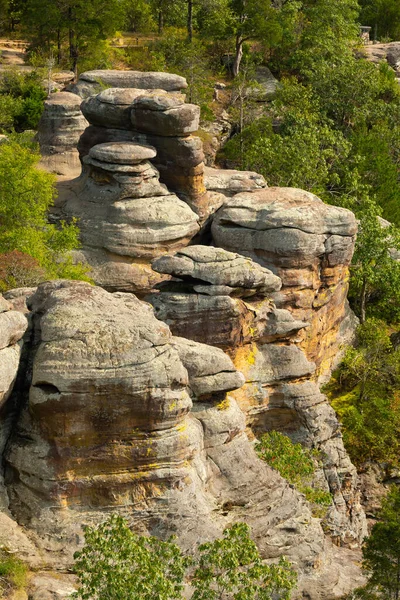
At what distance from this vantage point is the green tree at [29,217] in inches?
1996

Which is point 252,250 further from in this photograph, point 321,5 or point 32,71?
point 321,5

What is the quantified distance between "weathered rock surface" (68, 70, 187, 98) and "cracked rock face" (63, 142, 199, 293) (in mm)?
8020

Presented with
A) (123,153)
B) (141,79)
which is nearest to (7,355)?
(123,153)

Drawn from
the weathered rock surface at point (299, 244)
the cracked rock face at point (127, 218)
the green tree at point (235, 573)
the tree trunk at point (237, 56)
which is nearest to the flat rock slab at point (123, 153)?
the cracked rock face at point (127, 218)

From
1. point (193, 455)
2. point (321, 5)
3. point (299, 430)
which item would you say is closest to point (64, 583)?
point (193, 455)

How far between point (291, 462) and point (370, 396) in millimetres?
15583

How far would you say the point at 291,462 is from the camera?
42.9 metres

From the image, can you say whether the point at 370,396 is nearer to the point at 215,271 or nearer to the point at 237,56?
the point at 215,271

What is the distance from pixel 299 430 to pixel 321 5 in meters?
66.2

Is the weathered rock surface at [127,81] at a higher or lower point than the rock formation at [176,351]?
higher

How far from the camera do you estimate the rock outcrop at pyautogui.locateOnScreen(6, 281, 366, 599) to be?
110 feet

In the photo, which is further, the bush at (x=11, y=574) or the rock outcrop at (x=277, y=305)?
the rock outcrop at (x=277, y=305)

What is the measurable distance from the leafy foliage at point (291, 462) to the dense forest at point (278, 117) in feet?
18.9

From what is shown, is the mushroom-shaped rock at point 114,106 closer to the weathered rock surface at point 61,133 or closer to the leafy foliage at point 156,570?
the weathered rock surface at point 61,133
